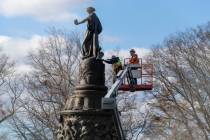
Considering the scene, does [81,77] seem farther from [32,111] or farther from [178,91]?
[178,91]

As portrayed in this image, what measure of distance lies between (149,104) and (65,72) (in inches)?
282

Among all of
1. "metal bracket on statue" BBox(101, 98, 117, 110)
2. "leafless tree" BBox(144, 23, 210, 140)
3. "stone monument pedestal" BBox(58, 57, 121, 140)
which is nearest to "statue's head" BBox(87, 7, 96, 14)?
"stone monument pedestal" BBox(58, 57, 121, 140)

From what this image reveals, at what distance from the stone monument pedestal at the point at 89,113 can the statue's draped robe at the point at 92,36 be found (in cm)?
30

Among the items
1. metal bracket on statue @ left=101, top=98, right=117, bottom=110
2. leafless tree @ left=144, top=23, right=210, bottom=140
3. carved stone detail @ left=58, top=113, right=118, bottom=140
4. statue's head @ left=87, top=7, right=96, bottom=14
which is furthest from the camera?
leafless tree @ left=144, top=23, right=210, bottom=140

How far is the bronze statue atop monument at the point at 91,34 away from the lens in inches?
491

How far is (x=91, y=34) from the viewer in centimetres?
1257

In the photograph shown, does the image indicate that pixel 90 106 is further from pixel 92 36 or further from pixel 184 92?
pixel 184 92

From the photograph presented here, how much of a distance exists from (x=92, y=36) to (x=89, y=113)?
1949 millimetres

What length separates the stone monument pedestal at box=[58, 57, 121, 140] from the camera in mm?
11266

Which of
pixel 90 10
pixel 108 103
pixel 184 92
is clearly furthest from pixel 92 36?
pixel 184 92

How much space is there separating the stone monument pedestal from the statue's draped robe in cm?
Result: 30

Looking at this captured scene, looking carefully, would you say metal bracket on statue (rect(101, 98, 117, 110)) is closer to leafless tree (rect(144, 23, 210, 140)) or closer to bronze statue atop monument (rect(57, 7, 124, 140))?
bronze statue atop monument (rect(57, 7, 124, 140))

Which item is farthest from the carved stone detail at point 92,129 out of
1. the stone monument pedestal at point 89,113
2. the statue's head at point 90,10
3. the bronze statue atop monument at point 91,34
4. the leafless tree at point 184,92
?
the leafless tree at point 184,92

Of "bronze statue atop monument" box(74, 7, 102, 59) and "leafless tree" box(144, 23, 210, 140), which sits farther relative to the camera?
"leafless tree" box(144, 23, 210, 140)
